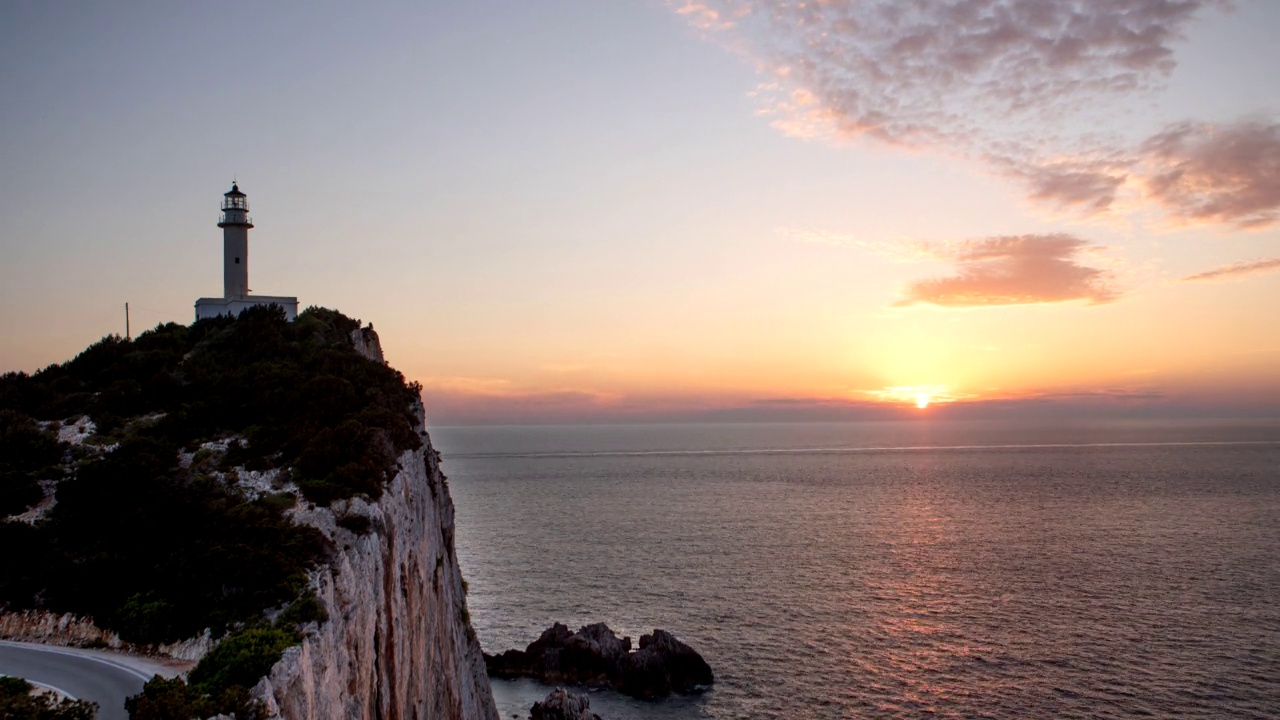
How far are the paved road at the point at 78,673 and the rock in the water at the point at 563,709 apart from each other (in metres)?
24.8

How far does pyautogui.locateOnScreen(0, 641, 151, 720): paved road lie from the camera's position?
51.0ft

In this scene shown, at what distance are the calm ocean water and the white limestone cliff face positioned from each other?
41.6ft

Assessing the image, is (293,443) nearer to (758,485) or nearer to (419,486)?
(419,486)

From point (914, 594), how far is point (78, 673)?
61015 millimetres

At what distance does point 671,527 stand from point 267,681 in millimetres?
83206

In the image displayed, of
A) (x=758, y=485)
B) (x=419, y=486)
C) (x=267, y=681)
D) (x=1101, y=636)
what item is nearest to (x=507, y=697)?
(x=419, y=486)

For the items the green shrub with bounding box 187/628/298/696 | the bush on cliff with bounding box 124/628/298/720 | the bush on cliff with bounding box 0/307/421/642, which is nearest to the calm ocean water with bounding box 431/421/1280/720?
the bush on cliff with bounding box 0/307/421/642

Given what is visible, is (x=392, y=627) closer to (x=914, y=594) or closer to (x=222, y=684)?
(x=222, y=684)

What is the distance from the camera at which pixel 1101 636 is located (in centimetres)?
5284

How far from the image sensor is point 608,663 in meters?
47.3

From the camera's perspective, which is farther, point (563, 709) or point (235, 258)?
point (235, 258)

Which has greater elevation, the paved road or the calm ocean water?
the paved road

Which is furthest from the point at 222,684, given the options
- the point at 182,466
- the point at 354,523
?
the point at 182,466

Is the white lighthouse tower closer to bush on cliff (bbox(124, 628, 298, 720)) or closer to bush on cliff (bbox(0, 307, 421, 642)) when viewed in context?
bush on cliff (bbox(0, 307, 421, 642))
